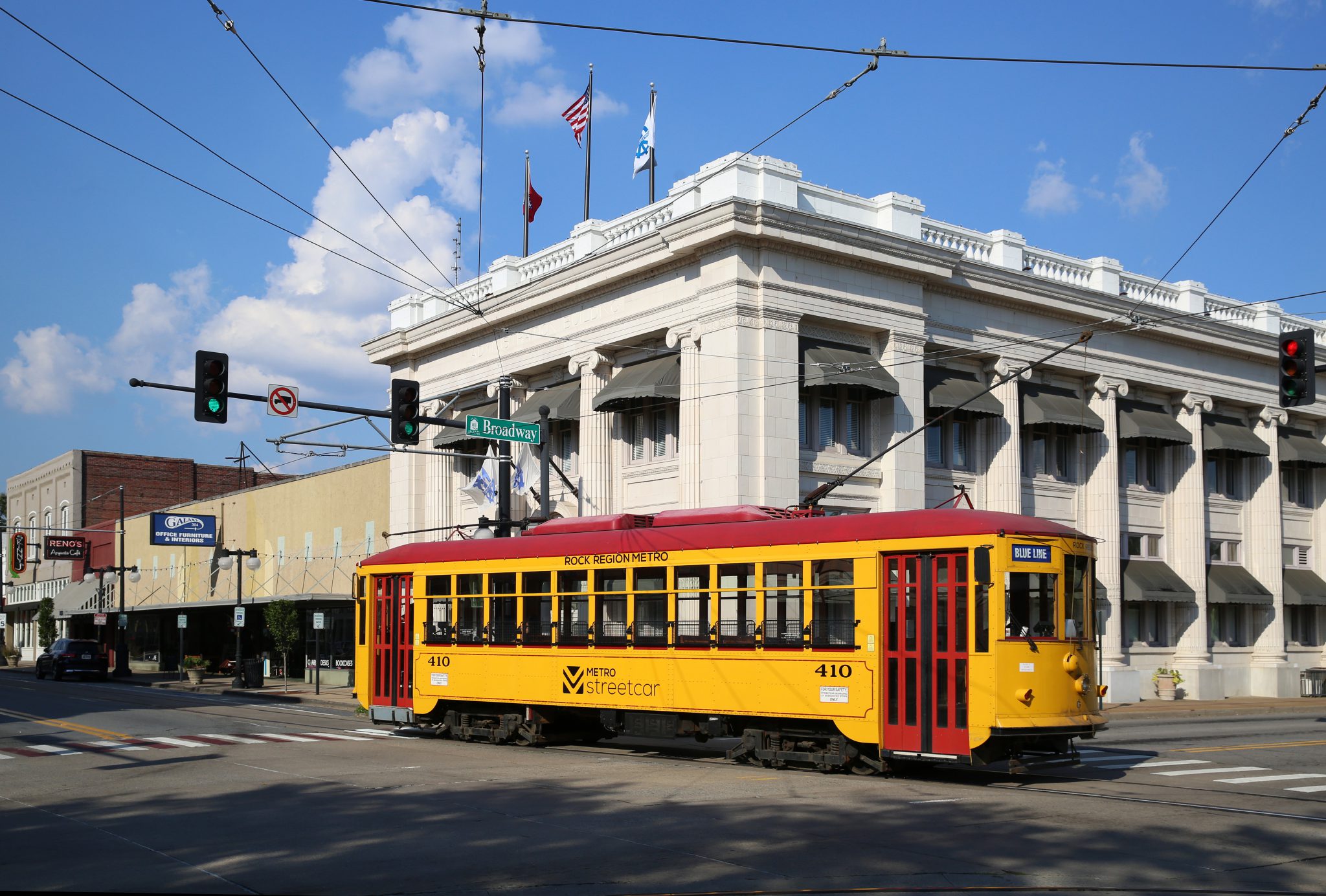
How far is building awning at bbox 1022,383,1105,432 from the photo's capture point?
3566 centimetres

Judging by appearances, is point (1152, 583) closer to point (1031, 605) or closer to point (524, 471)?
point (524, 471)

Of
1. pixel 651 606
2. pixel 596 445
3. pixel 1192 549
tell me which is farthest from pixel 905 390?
pixel 651 606

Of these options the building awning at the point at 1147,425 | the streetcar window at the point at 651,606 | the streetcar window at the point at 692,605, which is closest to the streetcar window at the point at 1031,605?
the streetcar window at the point at 692,605

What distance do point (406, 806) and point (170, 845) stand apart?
2713 millimetres

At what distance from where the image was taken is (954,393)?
33219mm

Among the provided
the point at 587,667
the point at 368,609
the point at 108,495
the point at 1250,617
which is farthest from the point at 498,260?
the point at 108,495

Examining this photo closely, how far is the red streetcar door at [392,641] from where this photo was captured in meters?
22.7

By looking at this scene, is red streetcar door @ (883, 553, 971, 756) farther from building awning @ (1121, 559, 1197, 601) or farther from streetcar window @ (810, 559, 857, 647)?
building awning @ (1121, 559, 1197, 601)

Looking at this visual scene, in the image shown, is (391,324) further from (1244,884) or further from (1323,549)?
(1244,884)

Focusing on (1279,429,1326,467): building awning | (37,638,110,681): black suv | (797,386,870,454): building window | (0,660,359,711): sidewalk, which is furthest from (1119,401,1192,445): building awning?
(37,638,110,681): black suv

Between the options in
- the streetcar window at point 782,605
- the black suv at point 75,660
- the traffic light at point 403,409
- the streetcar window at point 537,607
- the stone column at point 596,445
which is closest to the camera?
the streetcar window at point 782,605

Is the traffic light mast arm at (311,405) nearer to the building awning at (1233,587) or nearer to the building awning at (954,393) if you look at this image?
the building awning at (954,393)

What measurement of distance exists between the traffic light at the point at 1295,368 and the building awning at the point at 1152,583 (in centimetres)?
1790

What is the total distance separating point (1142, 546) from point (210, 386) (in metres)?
29.6
